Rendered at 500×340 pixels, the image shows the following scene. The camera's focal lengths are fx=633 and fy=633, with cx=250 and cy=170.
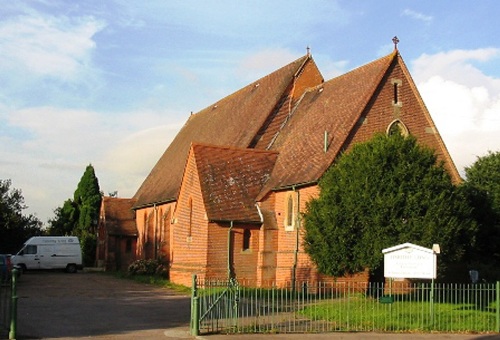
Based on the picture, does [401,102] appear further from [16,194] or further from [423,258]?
[16,194]

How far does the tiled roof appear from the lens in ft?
159

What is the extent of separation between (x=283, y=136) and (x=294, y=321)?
59.2 feet

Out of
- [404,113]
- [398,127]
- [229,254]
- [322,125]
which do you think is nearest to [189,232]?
[229,254]

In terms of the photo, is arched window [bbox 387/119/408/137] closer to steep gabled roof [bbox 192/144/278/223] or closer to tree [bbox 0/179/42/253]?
steep gabled roof [bbox 192/144/278/223]

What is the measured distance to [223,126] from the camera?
137 feet

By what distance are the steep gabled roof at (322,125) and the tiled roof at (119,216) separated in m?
18.7

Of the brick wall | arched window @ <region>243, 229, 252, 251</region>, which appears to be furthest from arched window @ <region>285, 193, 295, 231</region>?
the brick wall

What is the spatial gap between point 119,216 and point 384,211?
106 feet

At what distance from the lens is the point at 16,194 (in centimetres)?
5259

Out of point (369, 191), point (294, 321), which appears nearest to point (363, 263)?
point (369, 191)

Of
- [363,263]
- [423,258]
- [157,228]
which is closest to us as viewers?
[423,258]

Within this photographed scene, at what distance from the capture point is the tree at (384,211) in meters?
20.8

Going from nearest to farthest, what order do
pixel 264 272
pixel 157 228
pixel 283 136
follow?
pixel 264 272 < pixel 283 136 < pixel 157 228

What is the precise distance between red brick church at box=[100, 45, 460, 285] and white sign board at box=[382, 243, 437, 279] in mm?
7726
